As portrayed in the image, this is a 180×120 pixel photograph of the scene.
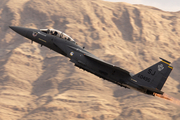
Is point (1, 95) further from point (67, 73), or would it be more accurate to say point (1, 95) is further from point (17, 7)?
point (17, 7)

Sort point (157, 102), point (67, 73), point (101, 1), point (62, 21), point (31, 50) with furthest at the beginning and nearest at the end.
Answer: point (101, 1), point (62, 21), point (31, 50), point (67, 73), point (157, 102)

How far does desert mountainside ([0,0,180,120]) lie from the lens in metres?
77.4

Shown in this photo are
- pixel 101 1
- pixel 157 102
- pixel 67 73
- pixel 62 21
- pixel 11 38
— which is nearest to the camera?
pixel 157 102

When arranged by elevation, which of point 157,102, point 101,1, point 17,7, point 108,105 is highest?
point 101,1

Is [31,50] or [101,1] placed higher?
[101,1]

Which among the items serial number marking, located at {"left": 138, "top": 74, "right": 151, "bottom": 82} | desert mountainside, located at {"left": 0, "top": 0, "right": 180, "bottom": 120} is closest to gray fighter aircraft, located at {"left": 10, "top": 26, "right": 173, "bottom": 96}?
serial number marking, located at {"left": 138, "top": 74, "right": 151, "bottom": 82}

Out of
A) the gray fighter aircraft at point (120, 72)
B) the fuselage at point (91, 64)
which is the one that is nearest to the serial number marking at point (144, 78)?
the gray fighter aircraft at point (120, 72)

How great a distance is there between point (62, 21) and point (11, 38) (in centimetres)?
2378

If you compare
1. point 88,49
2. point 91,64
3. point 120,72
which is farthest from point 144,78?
point 88,49

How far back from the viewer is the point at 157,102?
78.4 meters

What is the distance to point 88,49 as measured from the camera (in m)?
98.9

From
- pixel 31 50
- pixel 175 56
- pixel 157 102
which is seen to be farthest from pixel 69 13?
pixel 157 102

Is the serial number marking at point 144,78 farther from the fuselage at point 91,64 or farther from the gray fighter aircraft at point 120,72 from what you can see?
the fuselage at point 91,64

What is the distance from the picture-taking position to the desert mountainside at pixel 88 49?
254 feet
